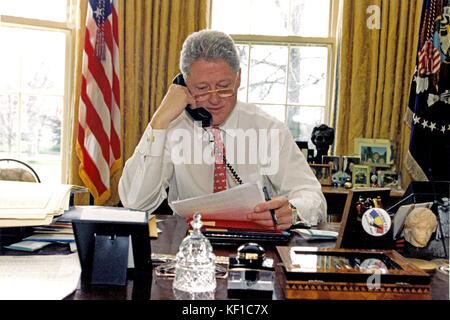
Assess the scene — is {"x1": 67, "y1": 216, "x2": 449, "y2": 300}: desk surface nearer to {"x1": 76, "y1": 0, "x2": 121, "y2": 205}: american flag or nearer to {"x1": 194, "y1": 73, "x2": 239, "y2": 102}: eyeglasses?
{"x1": 194, "y1": 73, "x2": 239, "y2": 102}: eyeglasses

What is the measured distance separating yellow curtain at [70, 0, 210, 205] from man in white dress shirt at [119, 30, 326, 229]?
134cm

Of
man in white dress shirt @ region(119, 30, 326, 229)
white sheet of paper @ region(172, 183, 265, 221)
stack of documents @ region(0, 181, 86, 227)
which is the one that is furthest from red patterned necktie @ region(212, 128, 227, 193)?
stack of documents @ region(0, 181, 86, 227)

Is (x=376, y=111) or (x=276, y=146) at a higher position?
(x=376, y=111)

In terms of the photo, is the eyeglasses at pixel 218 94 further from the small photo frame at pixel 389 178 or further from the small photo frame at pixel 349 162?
the small photo frame at pixel 389 178

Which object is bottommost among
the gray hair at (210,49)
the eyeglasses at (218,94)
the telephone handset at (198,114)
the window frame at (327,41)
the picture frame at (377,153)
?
the picture frame at (377,153)

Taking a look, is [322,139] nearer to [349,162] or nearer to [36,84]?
[349,162]

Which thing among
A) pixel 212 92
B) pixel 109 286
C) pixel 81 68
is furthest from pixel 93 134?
pixel 109 286

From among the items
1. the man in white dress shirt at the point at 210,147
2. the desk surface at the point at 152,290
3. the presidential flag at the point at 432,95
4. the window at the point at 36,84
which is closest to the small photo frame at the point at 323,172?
the presidential flag at the point at 432,95

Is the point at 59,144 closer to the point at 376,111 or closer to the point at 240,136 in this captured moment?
the point at 240,136

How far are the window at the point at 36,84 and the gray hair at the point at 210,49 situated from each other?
75.9 inches

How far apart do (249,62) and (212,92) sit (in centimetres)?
189

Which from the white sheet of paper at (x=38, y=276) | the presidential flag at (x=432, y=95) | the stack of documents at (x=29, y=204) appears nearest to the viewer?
the white sheet of paper at (x=38, y=276)

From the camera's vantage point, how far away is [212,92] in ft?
6.68

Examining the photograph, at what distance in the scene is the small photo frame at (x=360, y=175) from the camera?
11.3 feet
